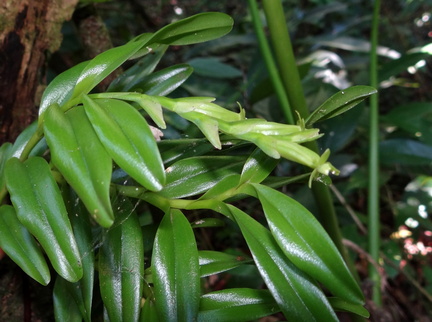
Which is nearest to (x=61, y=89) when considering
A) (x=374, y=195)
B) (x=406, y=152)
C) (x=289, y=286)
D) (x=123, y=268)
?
(x=123, y=268)

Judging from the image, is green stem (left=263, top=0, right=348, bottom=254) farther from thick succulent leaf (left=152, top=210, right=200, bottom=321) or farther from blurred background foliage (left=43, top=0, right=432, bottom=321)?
thick succulent leaf (left=152, top=210, right=200, bottom=321)

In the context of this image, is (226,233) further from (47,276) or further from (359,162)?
(47,276)

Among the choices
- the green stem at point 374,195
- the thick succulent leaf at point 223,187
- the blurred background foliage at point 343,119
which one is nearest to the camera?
the thick succulent leaf at point 223,187

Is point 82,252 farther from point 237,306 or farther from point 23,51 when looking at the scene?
point 23,51

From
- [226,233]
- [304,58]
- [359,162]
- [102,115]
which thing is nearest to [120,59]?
[102,115]

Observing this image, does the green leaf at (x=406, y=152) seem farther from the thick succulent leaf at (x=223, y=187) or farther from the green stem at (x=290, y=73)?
the thick succulent leaf at (x=223, y=187)

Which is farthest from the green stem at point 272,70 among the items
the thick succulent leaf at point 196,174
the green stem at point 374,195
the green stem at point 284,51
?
the thick succulent leaf at point 196,174
